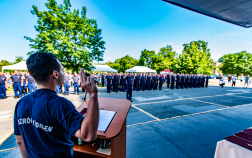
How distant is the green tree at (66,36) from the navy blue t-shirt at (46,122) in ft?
48.1

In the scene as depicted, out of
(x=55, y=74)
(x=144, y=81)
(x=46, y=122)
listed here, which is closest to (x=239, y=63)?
(x=144, y=81)

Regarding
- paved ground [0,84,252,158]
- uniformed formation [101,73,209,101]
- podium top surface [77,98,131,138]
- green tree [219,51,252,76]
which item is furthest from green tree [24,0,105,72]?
green tree [219,51,252,76]

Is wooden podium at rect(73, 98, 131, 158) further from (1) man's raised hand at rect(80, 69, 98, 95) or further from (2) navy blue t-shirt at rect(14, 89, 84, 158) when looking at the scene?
(1) man's raised hand at rect(80, 69, 98, 95)

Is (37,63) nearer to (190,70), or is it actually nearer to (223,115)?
(223,115)

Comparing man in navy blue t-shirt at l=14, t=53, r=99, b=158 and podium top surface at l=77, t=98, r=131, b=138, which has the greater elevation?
man in navy blue t-shirt at l=14, t=53, r=99, b=158

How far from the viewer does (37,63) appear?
93cm

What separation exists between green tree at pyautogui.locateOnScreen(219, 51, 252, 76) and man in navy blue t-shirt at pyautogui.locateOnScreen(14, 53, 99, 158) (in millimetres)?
57676

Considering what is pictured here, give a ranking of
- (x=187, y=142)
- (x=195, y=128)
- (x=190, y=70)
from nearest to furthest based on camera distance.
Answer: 1. (x=187, y=142)
2. (x=195, y=128)
3. (x=190, y=70)

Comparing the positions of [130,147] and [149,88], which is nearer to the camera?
[130,147]

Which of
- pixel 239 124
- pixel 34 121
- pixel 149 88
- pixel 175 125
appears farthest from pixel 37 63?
pixel 149 88

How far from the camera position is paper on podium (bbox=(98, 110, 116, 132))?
4.66 ft

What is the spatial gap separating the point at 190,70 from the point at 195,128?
2578cm

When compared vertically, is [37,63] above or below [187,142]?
above

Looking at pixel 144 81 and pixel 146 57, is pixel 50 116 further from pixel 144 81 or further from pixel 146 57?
pixel 146 57
